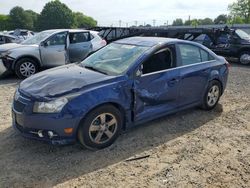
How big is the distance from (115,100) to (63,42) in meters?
6.07

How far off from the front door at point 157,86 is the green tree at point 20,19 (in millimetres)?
74861

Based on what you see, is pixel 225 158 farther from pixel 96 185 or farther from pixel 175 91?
pixel 96 185

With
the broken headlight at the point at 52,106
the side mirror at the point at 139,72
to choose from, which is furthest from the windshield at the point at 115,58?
the broken headlight at the point at 52,106

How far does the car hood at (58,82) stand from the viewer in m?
3.94

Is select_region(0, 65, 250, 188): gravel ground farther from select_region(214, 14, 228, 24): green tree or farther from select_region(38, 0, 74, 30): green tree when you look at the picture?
select_region(214, 14, 228, 24): green tree

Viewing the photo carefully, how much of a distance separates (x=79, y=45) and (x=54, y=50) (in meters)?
1.01

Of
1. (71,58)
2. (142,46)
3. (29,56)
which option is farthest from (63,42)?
(142,46)

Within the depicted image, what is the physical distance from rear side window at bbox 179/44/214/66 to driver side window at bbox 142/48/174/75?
305 millimetres

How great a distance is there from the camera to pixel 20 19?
75062 mm

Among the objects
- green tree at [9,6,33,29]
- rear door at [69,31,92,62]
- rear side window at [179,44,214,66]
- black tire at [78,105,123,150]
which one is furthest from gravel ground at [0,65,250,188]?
green tree at [9,6,33,29]

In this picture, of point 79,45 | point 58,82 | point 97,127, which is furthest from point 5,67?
point 97,127

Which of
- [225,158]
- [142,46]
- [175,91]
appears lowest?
[225,158]

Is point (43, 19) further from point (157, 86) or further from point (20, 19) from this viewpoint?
point (157, 86)

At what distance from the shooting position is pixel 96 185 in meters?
3.43
